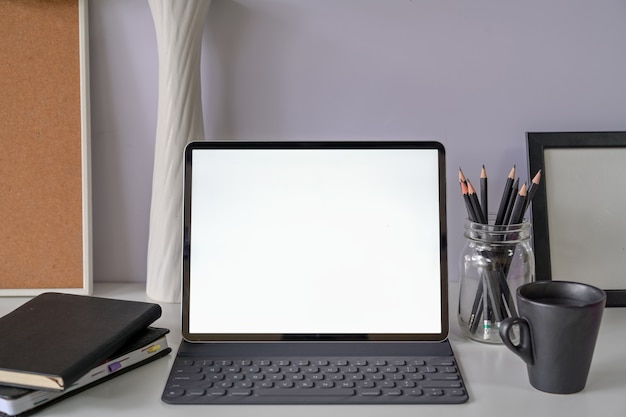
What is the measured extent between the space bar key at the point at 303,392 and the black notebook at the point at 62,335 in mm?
158

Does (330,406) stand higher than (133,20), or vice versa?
(133,20)

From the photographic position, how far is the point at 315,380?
2.18ft

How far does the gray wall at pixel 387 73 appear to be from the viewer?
889 mm

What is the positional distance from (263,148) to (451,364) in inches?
12.3

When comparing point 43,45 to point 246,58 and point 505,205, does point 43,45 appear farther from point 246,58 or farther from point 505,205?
point 505,205

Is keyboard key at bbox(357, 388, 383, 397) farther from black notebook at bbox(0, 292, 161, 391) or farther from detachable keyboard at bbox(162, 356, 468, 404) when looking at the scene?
black notebook at bbox(0, 292, 161, 391)

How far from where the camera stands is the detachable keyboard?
63cm

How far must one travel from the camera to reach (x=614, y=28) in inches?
34.9

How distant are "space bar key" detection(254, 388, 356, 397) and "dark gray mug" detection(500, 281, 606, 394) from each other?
0.52 feet

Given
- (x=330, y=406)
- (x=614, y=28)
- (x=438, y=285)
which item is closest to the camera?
(x=330, y=406)

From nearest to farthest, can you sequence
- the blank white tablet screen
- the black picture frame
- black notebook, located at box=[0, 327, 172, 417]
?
black notebook, located at box=[0, 327, 172, 417]
the blank white tablet screen
the black picture frame

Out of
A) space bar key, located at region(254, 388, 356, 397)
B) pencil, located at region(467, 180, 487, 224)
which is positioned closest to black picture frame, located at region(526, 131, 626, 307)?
pencil, located at region(467, 180, 487, 224)

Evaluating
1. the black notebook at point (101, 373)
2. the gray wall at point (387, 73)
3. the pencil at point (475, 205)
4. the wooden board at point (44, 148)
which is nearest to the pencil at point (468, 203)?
the pencil at point (475, 205)

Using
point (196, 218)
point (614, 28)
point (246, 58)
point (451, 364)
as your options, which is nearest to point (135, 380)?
point (196, 218)
